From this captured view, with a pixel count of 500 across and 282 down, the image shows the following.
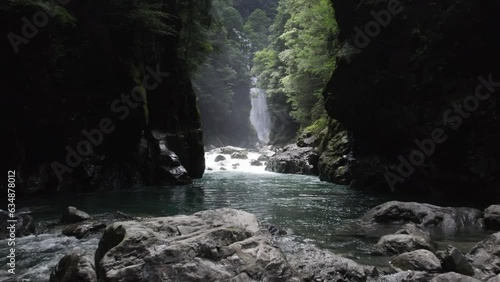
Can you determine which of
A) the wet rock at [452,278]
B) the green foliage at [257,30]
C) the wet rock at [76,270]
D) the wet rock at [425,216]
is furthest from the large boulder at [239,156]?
the wet rock at [452,278]

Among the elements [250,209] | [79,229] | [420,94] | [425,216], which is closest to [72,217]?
[79,229]

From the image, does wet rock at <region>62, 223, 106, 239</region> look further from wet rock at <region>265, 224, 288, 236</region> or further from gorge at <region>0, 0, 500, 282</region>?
wet rock at <region>265, 224, 288, 236</region>

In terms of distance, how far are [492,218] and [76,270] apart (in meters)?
9.46

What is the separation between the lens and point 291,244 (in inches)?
295

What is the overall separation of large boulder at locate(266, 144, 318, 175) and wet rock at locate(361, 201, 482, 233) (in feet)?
48.7

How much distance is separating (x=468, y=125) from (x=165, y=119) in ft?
50.2

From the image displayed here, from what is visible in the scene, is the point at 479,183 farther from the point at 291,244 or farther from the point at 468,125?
the point at 291,244

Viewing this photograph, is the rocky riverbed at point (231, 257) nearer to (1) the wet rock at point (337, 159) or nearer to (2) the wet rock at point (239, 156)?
(1) the wet rock at point (337, 159)

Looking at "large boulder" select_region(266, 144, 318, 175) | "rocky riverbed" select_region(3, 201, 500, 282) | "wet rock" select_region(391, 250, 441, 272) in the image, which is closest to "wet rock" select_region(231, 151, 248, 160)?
"large boulder" select_region(266, 144, 318, 175)

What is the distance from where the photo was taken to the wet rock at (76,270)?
185 inches

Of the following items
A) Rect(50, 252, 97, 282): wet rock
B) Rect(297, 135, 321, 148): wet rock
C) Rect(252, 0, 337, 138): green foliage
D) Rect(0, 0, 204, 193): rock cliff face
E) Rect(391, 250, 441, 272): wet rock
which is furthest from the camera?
Rect(297, 135, 321, 148): wet rock

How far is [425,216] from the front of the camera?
9.74m

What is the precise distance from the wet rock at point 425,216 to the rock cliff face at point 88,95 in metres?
11.5

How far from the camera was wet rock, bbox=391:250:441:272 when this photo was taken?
5800 millimetres
